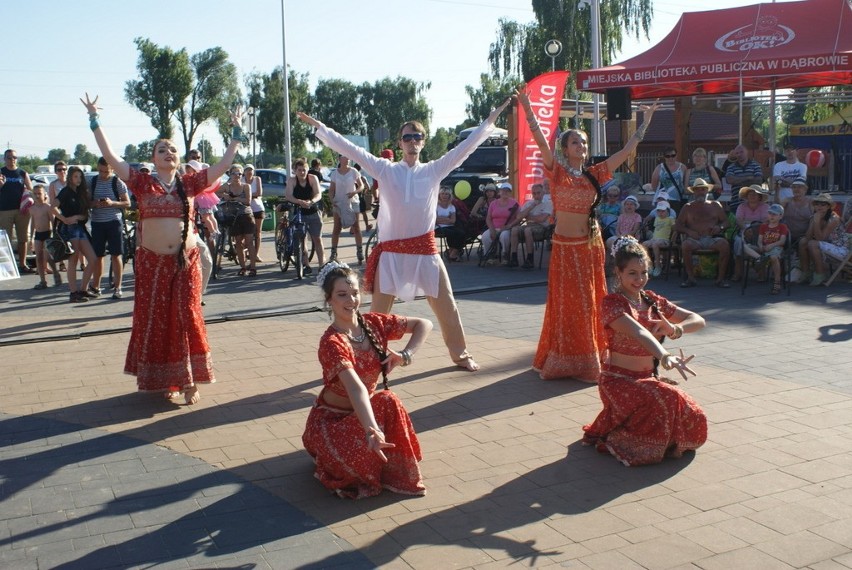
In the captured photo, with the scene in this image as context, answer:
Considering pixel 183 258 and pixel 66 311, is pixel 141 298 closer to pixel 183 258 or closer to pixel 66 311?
pixel 183 258

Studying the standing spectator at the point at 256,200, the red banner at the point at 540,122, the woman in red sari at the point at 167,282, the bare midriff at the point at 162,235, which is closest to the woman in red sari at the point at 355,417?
the woman in red sari at the point at 167,282

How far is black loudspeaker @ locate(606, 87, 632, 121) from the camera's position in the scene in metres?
16.9

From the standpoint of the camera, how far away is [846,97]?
1864 cm

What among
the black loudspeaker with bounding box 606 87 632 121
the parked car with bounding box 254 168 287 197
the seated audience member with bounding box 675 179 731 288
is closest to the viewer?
the seated audience member with bounding box 675 179 731 288

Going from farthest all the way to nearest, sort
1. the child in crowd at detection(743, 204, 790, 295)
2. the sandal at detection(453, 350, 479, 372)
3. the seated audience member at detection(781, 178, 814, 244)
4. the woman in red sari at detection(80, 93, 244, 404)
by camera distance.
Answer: the seated audience member at detection(781, 178, 814, 244), the child in crowd at detection(743, 204, 790, 295), the sandal at detection(453, 350, 479, 372), the woman in red sari at detection(80, 93, 244, 404)

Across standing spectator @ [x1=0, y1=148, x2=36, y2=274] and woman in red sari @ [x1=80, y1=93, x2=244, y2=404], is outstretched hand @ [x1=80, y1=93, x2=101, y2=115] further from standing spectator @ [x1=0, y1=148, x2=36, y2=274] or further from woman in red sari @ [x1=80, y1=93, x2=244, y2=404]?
standing spectator @ [x1=0, y1=148, x2=36, y2=274]

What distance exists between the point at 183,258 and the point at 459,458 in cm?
251

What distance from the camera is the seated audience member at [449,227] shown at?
1534 centimetres

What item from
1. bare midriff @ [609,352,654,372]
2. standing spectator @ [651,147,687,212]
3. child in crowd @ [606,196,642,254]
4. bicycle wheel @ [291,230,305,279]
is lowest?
bare midriff @ [609,352,654,372]

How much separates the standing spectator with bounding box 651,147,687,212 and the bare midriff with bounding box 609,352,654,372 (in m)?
8.55

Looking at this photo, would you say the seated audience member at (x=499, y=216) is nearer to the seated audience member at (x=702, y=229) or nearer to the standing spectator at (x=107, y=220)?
the seated audience member at (x=702, y=229)

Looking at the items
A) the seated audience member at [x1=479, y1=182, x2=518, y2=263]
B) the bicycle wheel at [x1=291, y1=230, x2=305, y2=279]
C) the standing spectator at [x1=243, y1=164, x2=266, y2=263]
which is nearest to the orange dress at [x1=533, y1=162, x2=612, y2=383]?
the bicycle wheel at [x1=291, y1=230, x2=305, y2=279]

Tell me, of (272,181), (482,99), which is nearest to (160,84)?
(482,99)

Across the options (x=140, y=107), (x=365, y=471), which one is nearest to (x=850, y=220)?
(x=365, y=471)
